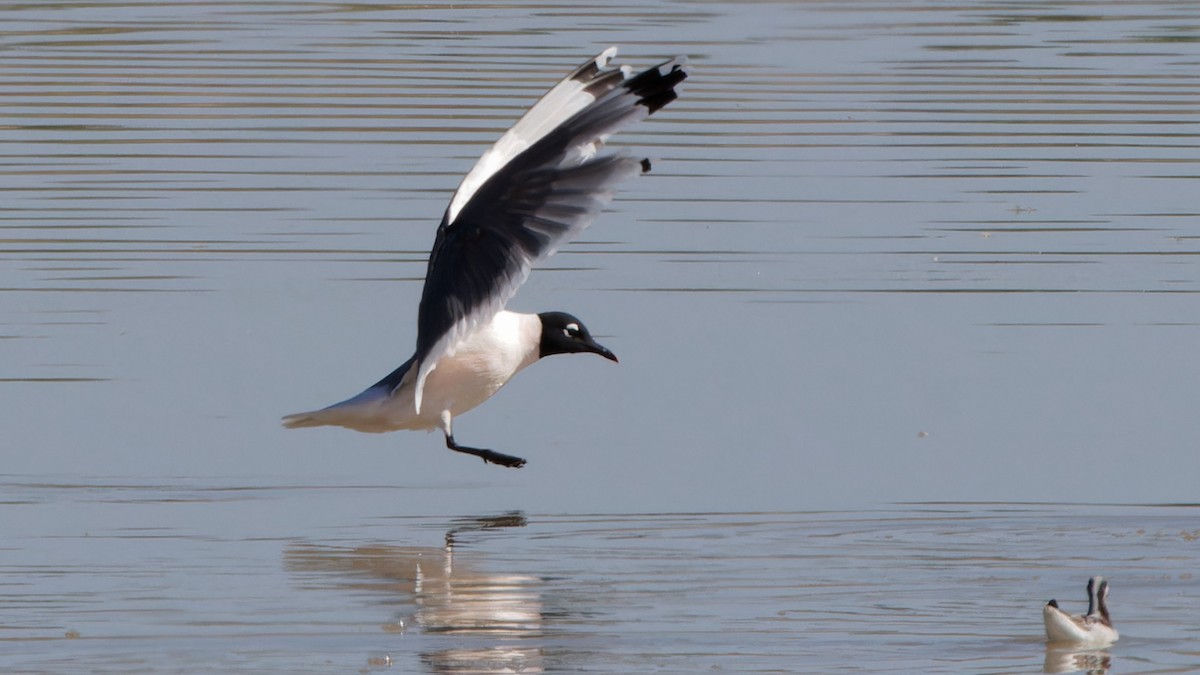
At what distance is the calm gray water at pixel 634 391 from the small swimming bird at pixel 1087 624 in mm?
73

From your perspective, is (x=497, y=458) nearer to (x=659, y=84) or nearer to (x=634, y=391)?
(x=634, y=391)

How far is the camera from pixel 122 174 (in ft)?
46.7

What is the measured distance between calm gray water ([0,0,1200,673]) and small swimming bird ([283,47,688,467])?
31 cm

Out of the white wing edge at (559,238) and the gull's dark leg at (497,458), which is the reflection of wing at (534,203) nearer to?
the white wing edge at (559,238)

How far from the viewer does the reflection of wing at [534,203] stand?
7.77 meters

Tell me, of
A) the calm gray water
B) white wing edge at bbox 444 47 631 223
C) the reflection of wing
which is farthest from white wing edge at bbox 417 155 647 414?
the calm gray water

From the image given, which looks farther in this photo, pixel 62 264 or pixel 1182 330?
pixel 62 264

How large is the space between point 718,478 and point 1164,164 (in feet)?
22.4

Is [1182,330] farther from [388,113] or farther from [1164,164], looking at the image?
[388,113]

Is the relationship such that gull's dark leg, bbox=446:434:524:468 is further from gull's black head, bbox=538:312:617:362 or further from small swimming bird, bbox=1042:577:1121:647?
small swimming bird, bbox=1042:577:1121:647

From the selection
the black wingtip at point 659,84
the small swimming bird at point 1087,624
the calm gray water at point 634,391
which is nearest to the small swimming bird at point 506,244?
the black wingtip at point 659,84

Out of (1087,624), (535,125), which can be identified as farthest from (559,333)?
(1087,624)

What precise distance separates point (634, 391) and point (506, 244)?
5.83 ft

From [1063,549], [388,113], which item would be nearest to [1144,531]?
[1063,549]
